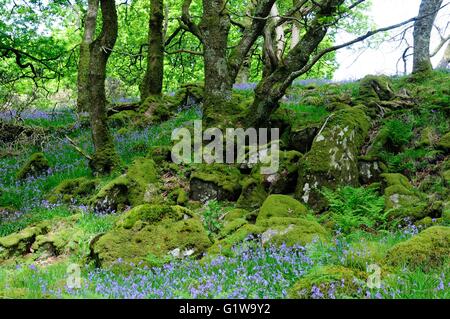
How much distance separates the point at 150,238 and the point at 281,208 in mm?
2477

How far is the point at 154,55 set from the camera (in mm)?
18781

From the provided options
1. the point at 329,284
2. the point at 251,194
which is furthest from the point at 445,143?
the point at 329,284

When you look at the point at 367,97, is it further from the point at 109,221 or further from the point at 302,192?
the point at 109,221

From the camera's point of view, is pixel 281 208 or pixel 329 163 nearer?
pixel 281 208

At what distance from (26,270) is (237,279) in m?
3.39

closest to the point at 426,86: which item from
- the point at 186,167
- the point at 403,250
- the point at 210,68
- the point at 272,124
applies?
the point at 272,124

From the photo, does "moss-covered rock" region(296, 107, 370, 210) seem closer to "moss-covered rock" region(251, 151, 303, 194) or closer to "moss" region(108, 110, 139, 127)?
"moss-covered rock" region(251, 151, 303, 194)

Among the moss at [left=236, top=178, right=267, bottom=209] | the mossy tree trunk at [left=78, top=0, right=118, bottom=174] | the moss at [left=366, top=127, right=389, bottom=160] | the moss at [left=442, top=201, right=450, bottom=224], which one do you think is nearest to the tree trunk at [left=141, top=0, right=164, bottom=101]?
the mossy tree trunk at [left=78, top=0, right=118, bottom=174]

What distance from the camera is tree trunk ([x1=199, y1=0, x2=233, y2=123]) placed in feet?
41.0

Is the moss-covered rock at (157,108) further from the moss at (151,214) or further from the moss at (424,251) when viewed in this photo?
the moss at (424,251)

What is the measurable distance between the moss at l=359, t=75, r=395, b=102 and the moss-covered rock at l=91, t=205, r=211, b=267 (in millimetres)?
8153

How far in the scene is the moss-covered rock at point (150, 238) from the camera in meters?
6.52

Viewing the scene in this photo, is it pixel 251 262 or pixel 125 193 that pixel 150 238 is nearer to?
pixel 251 262

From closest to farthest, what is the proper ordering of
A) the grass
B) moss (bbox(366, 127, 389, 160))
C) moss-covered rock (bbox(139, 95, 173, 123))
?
the grass
moss (bbox(366, 127, 389, 160))
moss-covered rock (bbox(139, 95, 173, 123))
